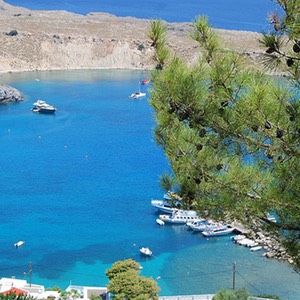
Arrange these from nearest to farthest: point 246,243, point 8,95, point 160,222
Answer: point 246,243
point 160,222
point 8,95

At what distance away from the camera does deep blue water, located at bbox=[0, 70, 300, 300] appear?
23.2 metres

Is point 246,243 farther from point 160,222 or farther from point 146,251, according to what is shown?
point 160,222

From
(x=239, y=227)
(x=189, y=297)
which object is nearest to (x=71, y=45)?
(x=239, y=227)

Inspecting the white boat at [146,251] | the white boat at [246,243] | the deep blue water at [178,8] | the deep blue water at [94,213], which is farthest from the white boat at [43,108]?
the deep blue water at [178,8]

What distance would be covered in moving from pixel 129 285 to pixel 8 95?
3978 cm

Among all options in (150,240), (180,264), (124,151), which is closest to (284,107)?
(180,264)

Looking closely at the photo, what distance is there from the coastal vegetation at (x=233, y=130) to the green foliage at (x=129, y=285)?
11874mm

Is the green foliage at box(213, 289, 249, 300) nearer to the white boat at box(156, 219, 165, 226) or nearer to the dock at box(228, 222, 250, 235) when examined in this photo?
the dock at box(228, 222, 250, 235)

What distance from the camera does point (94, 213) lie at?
29.9 metres

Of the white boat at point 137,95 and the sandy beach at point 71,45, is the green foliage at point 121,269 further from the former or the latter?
the sandy beach at point 71,45

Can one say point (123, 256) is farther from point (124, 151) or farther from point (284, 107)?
point (284, 107)

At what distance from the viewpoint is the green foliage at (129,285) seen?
1892 centimetres

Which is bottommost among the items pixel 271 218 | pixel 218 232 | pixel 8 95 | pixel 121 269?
pixel 121 269

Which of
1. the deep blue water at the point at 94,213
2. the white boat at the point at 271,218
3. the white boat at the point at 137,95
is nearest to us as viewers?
the white boat at the point at 271,218
